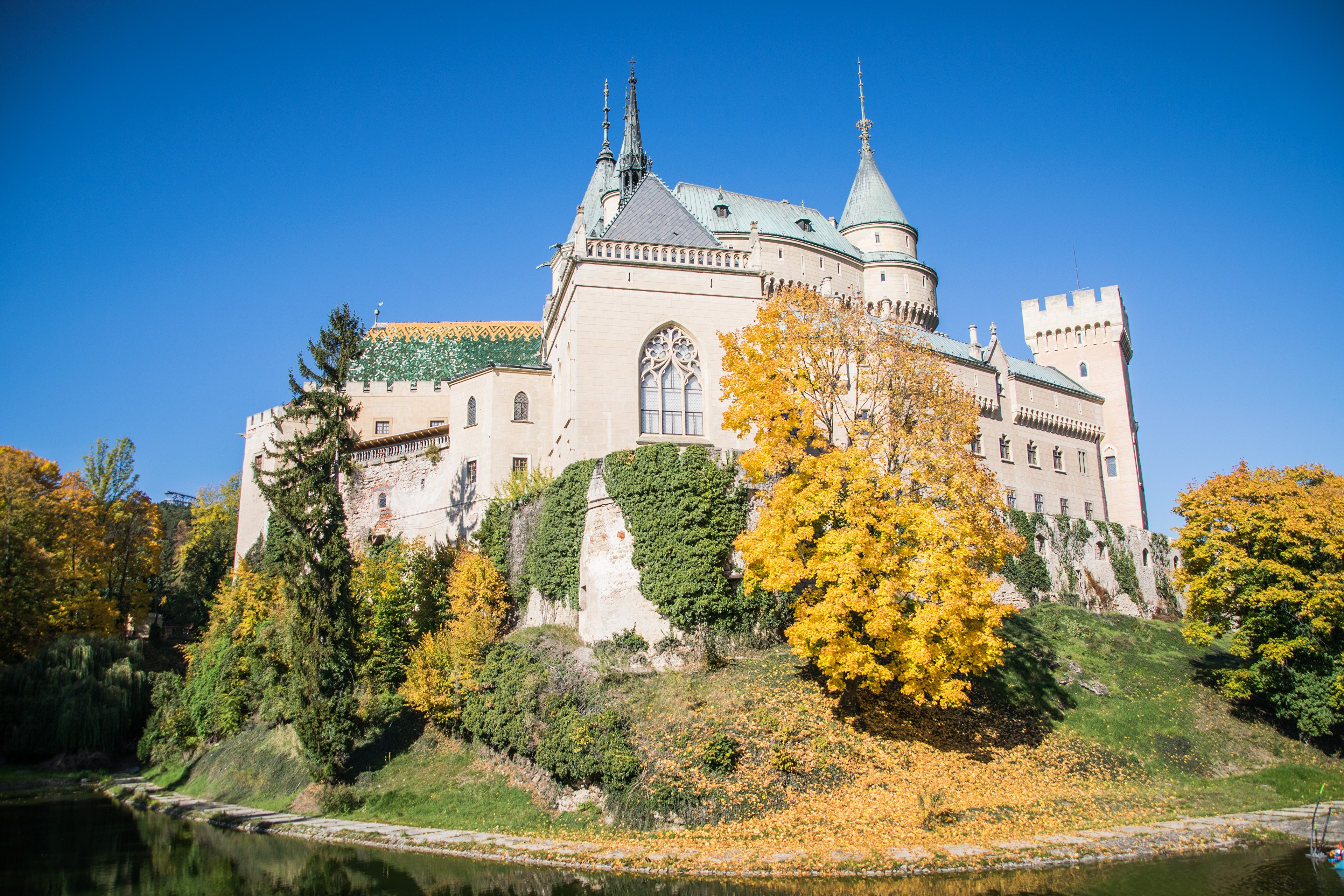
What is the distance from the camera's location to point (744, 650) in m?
24.7

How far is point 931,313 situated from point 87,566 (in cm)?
4591

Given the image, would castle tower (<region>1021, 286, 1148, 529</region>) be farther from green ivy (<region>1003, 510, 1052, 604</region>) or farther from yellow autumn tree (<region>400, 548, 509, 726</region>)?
yellow autumn tree (<region>400, 548, 509, 726</region>)

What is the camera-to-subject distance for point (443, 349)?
55031 millimetres

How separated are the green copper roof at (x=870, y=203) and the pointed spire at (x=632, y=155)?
16455mm

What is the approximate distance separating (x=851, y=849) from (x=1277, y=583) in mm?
17051

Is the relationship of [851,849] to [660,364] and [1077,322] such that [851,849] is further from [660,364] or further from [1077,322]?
[1077,322]

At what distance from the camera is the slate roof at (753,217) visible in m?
45.1

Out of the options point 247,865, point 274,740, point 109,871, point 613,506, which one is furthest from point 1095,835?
point 274,740

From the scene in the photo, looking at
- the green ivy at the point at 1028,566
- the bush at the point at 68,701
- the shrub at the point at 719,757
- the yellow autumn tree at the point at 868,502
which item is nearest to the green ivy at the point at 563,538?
the yellow autumn tree at the point at 868,502

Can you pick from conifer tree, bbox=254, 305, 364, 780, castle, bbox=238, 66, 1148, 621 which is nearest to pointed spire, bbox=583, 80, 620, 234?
castle, bbox=238, 66, 1148, 621

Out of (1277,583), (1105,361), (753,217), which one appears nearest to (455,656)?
(1277,583)

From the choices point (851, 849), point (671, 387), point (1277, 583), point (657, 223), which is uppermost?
point (657, 223)

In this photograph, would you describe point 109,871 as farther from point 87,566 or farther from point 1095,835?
point 87,566

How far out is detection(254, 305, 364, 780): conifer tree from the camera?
2512 centimetres
